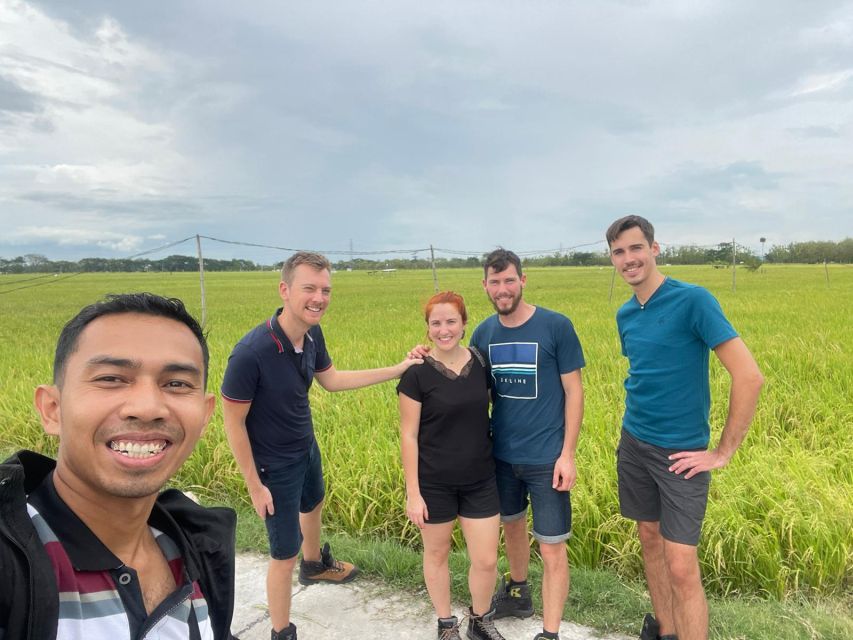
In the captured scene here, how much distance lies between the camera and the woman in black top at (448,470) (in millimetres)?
2418

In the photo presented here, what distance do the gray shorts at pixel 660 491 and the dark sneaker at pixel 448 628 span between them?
38.2 inches

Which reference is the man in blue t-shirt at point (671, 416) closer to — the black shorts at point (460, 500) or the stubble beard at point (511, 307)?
the stubble beard at point (511, 307)

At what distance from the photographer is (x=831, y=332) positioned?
28.7 ft

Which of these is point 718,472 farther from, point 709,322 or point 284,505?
point 284,505

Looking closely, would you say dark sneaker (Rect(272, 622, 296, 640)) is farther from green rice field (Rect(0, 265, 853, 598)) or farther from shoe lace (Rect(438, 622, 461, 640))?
green rice field (Rect(0, 265, 853, 598))

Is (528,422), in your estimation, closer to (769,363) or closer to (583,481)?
(583,481)

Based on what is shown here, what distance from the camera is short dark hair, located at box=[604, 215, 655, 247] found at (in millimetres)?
2473

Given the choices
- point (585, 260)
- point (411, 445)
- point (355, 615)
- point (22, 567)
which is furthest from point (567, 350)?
point (585, 260)

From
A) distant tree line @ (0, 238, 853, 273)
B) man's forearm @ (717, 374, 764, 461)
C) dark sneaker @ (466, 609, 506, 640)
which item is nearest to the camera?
man's forearm @ (717, 374, 764, 461)

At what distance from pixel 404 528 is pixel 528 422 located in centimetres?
149

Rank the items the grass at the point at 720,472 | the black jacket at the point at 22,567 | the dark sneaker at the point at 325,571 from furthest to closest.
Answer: the dark sneaker at the point at 325,571
the grass at the point at 720,472
the black jacket at the point at 22,567

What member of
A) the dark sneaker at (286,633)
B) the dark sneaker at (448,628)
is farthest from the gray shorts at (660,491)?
the dark sneaker at (286,633)

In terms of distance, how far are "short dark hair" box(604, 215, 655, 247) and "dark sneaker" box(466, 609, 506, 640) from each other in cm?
187

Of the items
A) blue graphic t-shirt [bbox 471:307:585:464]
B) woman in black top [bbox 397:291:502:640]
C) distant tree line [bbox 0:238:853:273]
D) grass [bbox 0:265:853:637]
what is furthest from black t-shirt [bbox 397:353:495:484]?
distant tree line [bbox 0:238:853:273]
